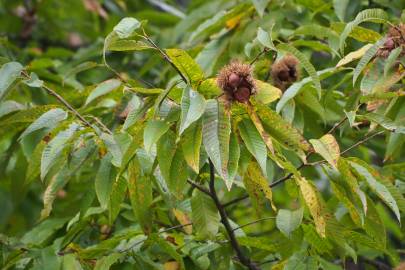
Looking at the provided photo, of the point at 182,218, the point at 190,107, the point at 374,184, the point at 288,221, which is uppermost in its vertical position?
the point at 190,107

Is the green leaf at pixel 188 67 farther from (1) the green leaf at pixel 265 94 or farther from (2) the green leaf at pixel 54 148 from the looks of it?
(2) the green leaf at pixel 54 148

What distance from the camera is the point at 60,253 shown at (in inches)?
83.6

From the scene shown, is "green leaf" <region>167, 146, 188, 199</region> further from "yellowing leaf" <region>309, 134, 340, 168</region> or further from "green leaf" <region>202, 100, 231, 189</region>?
"yellowing leaf" <region>309, 134, 340, 168</region>

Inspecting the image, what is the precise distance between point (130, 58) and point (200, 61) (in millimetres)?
Result: 1139

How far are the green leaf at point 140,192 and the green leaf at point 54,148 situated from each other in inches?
6.1

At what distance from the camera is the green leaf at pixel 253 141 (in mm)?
1664

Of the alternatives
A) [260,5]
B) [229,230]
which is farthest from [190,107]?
[260,5]

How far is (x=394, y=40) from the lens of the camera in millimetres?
1946

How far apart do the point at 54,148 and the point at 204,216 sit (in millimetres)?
387

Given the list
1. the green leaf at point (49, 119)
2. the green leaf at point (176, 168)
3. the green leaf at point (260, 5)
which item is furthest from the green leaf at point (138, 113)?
the green leaf at point (260, 5)

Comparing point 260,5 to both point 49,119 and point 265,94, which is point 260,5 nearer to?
point 265,94

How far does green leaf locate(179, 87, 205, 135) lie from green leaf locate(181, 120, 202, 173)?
0.07 meters

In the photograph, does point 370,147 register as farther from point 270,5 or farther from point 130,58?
point 130,58

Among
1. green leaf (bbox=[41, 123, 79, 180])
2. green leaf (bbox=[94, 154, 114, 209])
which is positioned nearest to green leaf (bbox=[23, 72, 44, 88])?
green leaf (bbox=[41, 123, 79, 180])
